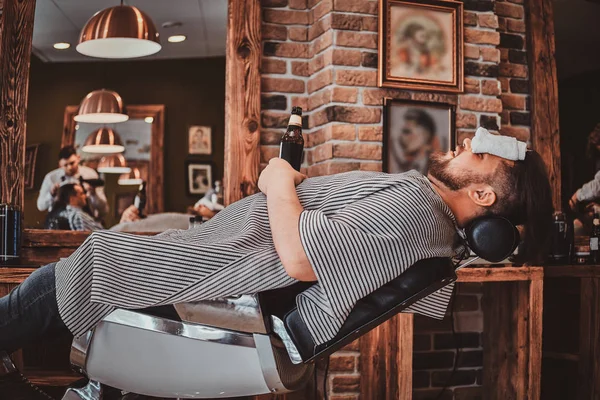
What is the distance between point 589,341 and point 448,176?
61.0 inches

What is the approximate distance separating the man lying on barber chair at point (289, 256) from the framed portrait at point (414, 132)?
57.7 inches

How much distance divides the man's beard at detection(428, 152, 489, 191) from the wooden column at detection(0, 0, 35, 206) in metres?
1.88

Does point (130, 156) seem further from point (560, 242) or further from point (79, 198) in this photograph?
point (560, 242)

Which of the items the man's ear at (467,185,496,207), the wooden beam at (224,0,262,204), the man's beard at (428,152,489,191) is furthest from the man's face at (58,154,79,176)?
the man's ear at (467,185,496,207)

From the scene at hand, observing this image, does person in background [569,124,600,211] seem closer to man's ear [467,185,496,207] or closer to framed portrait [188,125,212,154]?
framed portrait [188,125,212,154]

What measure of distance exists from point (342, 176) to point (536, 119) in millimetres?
2043

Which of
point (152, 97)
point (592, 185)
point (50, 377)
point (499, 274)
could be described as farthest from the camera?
point (592, 185)

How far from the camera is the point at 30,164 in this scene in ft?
9.92

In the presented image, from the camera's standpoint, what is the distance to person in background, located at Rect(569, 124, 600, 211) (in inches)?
137

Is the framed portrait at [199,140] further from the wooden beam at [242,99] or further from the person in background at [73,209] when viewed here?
the person in background at [73,209]

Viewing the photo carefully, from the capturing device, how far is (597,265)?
2.92 meters

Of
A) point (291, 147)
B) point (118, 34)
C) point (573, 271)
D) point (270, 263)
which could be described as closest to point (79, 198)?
point (118, 34)

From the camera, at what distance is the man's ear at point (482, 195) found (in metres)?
1.77

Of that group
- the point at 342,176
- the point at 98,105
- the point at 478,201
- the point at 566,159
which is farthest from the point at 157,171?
the point at 566,159
